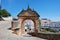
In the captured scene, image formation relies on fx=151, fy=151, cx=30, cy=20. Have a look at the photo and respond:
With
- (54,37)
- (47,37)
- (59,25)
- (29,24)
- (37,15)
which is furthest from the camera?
(59,25)

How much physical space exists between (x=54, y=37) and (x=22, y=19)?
57.2ft

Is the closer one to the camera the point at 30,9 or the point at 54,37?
the point at 54,37

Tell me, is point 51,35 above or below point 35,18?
below

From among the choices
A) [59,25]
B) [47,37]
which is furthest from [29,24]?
[47,37]

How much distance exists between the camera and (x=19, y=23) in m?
29.3

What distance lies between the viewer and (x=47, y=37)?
44.2 feet

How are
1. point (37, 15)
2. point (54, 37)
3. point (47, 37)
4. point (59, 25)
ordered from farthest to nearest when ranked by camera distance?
1. point (59, 25)
2. point (37, 15)
3. point (47, 37)
4. point (54, 37)

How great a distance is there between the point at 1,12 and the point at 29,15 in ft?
137

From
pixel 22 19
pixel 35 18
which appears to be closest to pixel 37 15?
pixel 35 18

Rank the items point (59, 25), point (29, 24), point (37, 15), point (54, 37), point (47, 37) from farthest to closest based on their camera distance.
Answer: point (59, 25), point (29, 24), point (37, 15), point (47, 37), point (54, 37)

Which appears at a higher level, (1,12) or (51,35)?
(1,12)

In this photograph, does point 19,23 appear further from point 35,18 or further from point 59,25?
point 59,25

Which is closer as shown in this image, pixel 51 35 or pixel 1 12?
pixel 51 35

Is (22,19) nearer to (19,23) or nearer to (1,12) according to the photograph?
(19,23)
